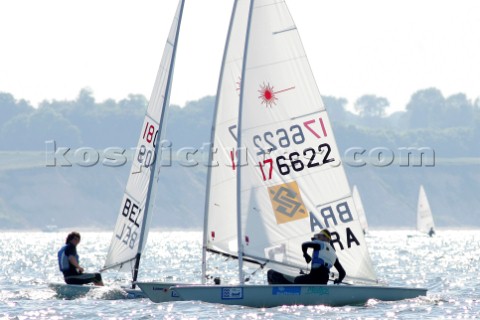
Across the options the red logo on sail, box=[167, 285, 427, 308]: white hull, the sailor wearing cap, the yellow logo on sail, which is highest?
the red logo on sail

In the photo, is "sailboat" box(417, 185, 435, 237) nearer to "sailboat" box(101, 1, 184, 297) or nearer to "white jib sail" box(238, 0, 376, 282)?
"sailboat" box(101, 1, 184, 297)

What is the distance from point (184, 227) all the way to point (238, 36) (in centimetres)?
13940

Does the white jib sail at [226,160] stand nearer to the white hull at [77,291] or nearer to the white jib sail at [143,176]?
→ the white jib sail at [143,176]

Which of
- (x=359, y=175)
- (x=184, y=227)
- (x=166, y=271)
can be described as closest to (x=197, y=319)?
(x=166, y=271)

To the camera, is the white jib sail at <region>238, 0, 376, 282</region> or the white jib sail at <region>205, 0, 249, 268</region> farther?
the white jib sail at <region>205, 0, 249, 268</region>

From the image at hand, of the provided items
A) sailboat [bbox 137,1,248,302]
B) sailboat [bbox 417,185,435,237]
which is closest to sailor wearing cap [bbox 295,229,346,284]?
sailboat [bbox 137,1,248,302]

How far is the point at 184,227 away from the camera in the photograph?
162 meters

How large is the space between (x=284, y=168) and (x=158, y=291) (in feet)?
11.1

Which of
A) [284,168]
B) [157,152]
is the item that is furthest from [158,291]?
[284,168]

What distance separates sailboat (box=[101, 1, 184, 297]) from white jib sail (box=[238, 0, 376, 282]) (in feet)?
10.5

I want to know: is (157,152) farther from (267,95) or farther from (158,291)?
(267,95)

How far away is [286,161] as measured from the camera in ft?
71.8

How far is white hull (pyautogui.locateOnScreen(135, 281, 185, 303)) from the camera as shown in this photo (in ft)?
74.7

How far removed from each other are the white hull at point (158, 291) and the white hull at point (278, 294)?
1.58 m
